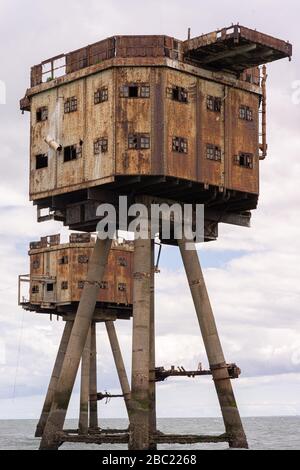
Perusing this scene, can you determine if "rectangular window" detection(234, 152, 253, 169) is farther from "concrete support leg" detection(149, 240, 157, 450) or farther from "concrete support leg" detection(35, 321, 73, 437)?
"concrete support leg" detection(35, 321, 73, 437)

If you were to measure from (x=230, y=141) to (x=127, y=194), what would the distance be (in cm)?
467

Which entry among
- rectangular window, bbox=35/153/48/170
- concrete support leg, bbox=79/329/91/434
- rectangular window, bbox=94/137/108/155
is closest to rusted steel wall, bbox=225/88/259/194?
rectangular window, bbox=94/137/108/155

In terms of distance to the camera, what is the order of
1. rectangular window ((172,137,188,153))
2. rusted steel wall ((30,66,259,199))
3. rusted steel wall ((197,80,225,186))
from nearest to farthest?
rusted steel wall ((30,66,259,199))
rectangular window ((172,137,188,153))
rusted steel wall ((197,80,225,186))

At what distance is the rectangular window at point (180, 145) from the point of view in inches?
1731

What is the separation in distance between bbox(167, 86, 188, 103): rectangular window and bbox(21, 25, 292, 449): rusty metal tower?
0.04 meters

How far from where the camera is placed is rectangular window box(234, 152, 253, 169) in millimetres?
46487

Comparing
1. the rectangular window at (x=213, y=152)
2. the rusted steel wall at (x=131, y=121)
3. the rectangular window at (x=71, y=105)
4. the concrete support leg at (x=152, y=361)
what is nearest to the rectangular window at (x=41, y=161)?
the rectangular window at (x=71, y=105)

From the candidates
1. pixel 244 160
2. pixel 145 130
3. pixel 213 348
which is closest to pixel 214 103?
pixel 244 160

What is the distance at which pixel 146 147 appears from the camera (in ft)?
143

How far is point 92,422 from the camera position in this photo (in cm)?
7475

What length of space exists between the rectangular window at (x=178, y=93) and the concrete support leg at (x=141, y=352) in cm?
556

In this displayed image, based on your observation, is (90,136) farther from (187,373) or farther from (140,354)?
(187,373)
